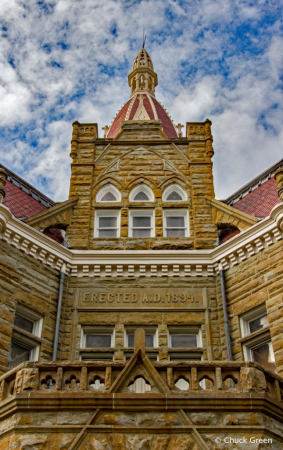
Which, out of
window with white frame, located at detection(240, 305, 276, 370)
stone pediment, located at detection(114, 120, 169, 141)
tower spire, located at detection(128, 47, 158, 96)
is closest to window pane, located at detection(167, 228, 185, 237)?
window with white frame, located at detection(240, 305, 276, 370)

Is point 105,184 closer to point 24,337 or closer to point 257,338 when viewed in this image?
point 24,337

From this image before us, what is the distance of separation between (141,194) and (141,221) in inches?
40.0

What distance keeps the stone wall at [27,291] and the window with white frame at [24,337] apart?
131 millimetres

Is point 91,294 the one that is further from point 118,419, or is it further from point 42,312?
point 118,419

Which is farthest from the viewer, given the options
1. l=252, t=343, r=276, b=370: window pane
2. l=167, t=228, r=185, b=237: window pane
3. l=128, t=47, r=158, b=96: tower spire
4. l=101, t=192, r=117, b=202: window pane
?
l=128, t=47, r=158, b=96: tower spire

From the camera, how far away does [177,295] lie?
13719 millimetres

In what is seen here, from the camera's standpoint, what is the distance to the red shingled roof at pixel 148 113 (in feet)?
70.3

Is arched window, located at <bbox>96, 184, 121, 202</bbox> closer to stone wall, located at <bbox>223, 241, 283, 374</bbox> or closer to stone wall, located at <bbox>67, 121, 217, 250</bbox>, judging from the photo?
stone wall, located at <bbox>67, 121, 217, 250</bbox>

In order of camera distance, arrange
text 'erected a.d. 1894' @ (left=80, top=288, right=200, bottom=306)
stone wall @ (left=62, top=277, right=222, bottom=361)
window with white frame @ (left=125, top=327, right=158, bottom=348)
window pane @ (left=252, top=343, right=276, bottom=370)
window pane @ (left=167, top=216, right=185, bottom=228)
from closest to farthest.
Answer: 1. window pane @ (left=252, top=343, right=276, bottom=370)
2. stone wall @ (left=62, top=277, right=222, bottom=361)
3. window with white frame @ (left=125, top=327, right=158, bottom=348)
4. text 'erected a.d. 1894' @ (left=80, top=288, right=200, bottom=306)
5. window pane @ (left=167, top=216, right=185, bottom=228)

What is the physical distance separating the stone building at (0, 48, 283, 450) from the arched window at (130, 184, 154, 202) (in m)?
0.03

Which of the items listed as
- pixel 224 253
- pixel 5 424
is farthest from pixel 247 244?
pixel 5 424

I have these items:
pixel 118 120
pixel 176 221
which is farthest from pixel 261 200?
pixel 118 120

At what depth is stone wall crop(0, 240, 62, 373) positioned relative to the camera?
40.1 feet

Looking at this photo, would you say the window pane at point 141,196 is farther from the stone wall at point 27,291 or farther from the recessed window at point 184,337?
the recessed window at point 184,337
